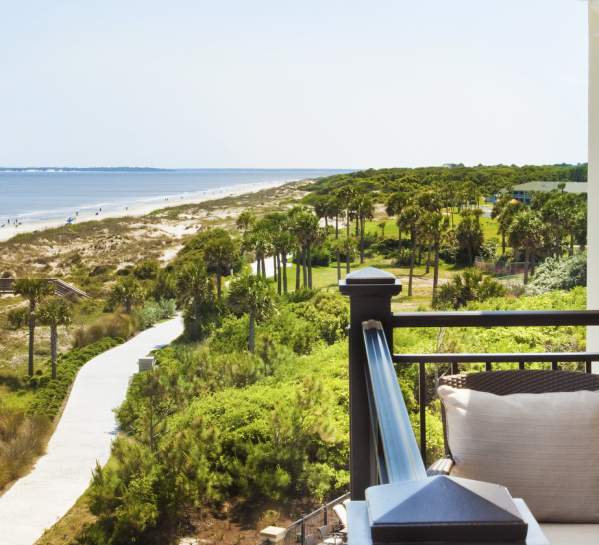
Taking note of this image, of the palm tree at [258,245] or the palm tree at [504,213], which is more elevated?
the palm tree at [504,213]

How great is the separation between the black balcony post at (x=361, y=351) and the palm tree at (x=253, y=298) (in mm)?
15759

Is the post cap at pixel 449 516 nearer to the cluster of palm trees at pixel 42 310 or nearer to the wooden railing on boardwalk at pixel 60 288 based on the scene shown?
the cluster of palm trees at pixel 42 310

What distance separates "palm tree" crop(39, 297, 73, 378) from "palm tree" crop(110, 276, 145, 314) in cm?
190

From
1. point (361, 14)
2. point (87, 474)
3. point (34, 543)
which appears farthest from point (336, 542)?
point (361, 14)

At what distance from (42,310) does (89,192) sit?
50.0ft

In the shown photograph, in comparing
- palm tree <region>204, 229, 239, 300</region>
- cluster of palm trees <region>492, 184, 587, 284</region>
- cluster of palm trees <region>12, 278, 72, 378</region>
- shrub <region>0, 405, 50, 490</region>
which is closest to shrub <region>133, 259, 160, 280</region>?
palm tree <region>204, 229, 239, 300</region>

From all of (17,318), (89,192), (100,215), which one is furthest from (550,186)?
(89,192)

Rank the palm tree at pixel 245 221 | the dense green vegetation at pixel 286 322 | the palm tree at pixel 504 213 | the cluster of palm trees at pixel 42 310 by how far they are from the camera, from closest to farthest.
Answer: the dense green vegetation at pixel 286 322
the cluster of palm trees at pixel 42 310
the palm tree at pixel 504 213
the palm tree at pixel 245 221

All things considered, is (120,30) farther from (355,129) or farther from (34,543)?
(34,543)

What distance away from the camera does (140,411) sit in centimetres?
1527

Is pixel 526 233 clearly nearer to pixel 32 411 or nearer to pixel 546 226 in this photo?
pixel 546 226

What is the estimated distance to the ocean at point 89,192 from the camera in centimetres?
2500

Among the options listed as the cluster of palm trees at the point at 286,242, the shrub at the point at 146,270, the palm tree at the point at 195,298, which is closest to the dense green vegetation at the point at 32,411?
the palm tree at the point at 195,298

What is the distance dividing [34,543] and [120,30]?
20.1m
